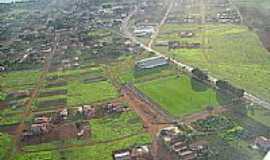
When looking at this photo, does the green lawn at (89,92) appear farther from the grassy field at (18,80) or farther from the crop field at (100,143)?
the crop field at (100,143)

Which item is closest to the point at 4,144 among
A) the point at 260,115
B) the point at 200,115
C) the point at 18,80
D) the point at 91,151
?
the point at 91,151

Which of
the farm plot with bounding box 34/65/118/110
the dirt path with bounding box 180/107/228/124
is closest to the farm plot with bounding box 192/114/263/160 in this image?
the dirt path with bounding box 180/107/228/124

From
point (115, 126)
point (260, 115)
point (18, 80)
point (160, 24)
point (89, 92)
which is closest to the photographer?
point (260, 115)

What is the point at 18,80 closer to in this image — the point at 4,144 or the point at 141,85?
the point at 141,85

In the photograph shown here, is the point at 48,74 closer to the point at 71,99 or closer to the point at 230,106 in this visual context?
the point at 71,99

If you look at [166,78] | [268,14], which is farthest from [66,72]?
[268,14]

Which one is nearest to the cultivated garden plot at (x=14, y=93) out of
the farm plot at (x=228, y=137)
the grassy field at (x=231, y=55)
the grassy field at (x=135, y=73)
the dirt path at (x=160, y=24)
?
the grassy field at (x=135, y=73)

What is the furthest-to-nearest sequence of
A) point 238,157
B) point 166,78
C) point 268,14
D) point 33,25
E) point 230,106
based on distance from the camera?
point 33,25
point 268,14
point 166,78
point 230,106
point 238,157

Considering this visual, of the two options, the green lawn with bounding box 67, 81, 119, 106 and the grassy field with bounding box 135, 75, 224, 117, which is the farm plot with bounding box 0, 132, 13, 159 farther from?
the grassy field with bounding box 135, 75, 224, 117
